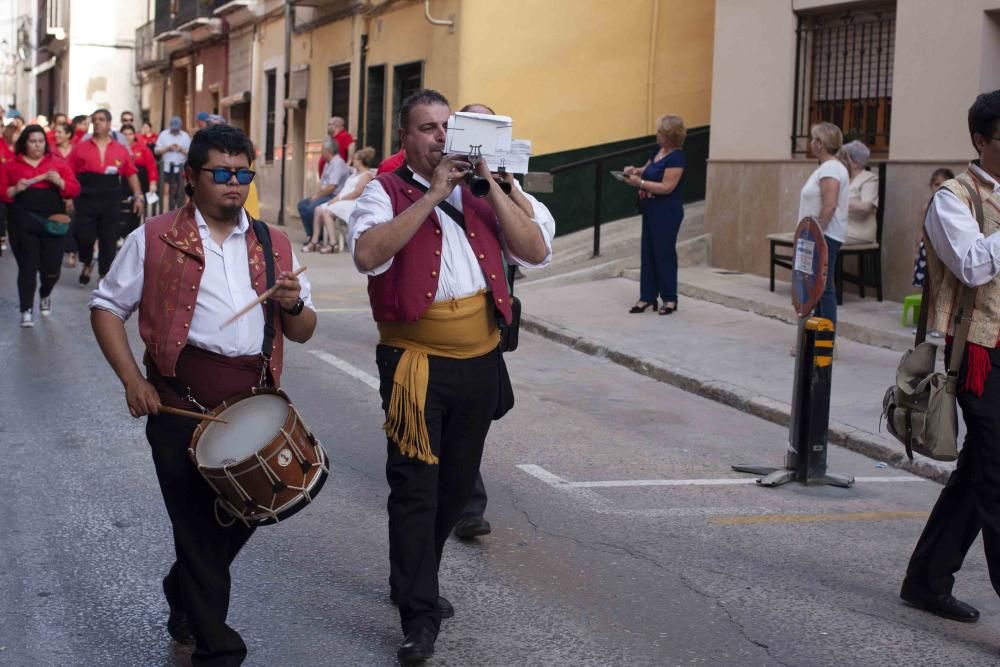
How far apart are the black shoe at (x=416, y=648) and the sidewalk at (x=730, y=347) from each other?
3.87m

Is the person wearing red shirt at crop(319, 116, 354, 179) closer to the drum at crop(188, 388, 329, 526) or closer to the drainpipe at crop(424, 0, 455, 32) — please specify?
the drainpipe at crop(424, 0, 455, 32)

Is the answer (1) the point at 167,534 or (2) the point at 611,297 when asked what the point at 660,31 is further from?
(1) the point at 167,534

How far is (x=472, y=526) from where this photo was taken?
6.13 metres

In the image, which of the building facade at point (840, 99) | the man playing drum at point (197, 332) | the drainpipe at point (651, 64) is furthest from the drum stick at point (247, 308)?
the drainpipe at point (651, 64)

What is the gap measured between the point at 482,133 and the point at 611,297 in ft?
33.4

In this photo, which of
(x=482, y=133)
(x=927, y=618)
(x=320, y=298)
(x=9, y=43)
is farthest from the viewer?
(x=9, y=43)

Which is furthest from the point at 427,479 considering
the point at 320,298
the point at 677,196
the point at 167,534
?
the point at 320,298

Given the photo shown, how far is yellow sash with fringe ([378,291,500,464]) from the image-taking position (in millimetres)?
4629

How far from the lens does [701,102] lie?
20125 mm

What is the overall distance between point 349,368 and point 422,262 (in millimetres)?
6102

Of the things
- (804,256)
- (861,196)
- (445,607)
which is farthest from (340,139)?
(445,607)

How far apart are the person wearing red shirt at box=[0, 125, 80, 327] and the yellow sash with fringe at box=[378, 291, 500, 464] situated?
→ 8.75m

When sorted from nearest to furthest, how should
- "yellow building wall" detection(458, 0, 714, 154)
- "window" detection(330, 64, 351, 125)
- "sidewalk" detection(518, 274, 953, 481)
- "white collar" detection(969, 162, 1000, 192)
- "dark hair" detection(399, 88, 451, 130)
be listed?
"dark hair" detection(399, 88, 451, 130), "white collar" detection(969, 162, 1000, 192), "sidewalk" detection(518, 274, 953, 481), "yellow building wall" detection(458, 0, 714, 154), "window" detection(330, 64, 351, 125)

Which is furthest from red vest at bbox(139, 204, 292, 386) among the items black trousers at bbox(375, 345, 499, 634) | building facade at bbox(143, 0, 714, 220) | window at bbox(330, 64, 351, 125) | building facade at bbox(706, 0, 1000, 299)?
window at bbox(330, 64, 351, 125)
